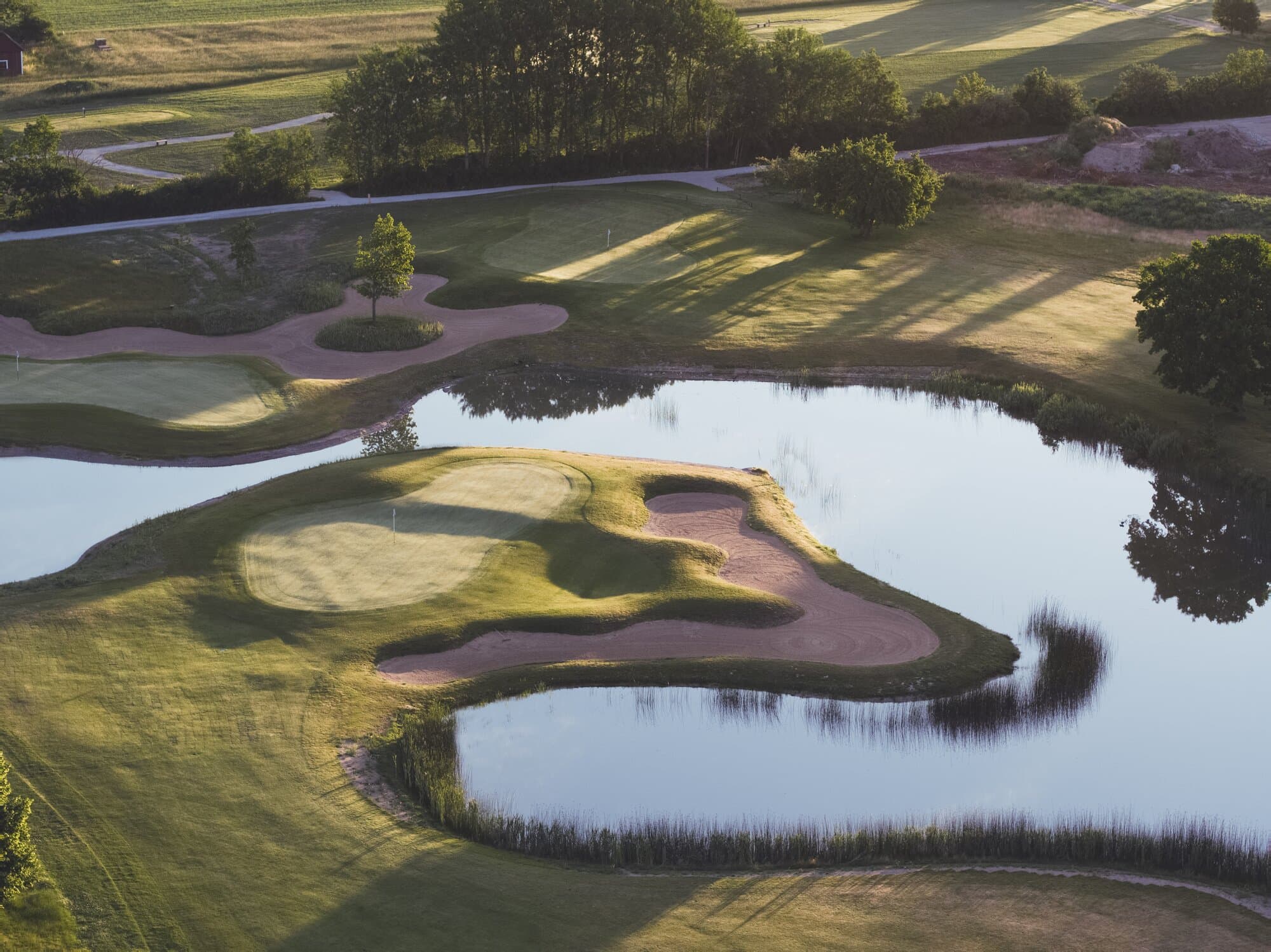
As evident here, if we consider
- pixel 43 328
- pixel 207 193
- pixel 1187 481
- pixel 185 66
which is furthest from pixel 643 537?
pixel 185 66

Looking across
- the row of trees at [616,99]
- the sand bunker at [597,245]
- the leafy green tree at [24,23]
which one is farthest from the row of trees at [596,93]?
the leafy green tree at [24,23]

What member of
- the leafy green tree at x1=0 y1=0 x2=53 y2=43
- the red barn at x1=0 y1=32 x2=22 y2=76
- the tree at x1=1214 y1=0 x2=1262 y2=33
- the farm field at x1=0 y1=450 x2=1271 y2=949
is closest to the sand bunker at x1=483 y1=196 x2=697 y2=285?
the farm field at x1=0 y1=450 x2=1271 y2=949

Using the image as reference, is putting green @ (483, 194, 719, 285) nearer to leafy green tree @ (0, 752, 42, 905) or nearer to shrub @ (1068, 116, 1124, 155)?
shrub @ (1068, 116, 1124, 155)

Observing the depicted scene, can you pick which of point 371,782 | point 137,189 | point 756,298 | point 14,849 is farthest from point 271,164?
→ point 14,849

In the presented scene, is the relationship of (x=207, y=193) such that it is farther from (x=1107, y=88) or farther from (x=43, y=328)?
(x=1107, y=88)

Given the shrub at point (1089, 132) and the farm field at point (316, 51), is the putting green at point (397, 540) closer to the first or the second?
the farm field at point (316, 51)

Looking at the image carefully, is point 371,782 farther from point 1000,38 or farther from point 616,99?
point 1000,38
